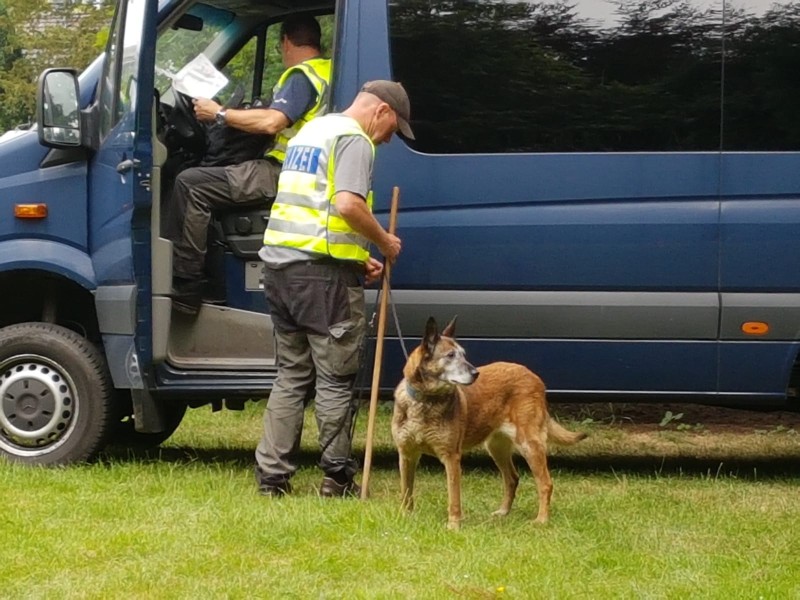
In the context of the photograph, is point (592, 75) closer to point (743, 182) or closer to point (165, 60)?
point (743, 182)

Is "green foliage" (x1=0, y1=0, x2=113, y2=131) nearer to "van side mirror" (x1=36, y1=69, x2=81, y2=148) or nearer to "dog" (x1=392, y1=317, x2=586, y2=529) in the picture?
"van side mirror" (x1=36, y1=69, x2=81, y2=148)

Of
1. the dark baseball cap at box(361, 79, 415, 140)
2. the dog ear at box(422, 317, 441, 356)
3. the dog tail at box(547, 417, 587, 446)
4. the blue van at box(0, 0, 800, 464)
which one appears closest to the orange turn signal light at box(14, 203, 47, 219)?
the blue van at box(0, 0, 800, 464)

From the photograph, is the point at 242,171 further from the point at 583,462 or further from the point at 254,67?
the point at 583,462

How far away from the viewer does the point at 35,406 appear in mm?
6852

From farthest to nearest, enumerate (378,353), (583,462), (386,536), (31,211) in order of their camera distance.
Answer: (583,462), (31,211), (378,353), (386,536)

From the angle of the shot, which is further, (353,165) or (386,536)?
(353,165)

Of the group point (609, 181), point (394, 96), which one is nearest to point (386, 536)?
point (394, 96)

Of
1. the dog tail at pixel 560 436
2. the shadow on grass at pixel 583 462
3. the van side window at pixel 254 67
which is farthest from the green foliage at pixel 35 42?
the dog tail at pixel 560 436

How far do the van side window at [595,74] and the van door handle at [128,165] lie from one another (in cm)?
127

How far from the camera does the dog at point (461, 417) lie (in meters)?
5.79

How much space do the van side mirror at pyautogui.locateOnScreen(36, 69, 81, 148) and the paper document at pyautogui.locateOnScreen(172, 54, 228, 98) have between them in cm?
50

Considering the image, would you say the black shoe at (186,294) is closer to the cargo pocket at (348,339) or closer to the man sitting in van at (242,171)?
the man sitting in van at (242,171)

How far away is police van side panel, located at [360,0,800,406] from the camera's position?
6531 millimetres

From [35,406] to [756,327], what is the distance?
344 centimetres
